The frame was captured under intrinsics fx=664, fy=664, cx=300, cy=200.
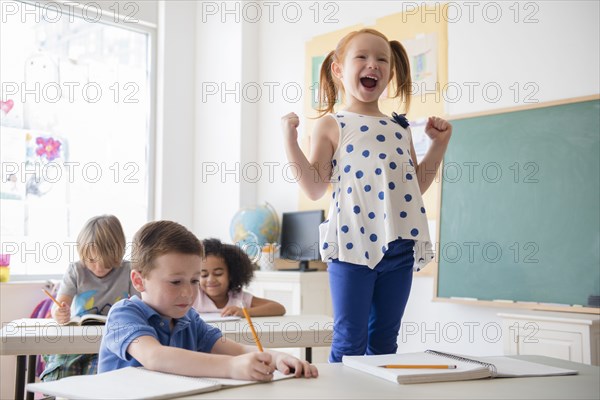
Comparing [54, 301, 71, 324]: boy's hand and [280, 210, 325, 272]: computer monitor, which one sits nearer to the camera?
[54, 301, 71, 324]: boy's hand

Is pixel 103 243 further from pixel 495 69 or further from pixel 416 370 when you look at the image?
pixel 495 69

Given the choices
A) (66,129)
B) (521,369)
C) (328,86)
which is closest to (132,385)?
(521,369)

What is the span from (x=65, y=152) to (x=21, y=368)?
2830mm

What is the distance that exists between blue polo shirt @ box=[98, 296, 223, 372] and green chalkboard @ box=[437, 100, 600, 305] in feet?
7.10

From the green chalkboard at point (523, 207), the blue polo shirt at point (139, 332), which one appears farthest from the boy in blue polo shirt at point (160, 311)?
the green chalkboard at point (523, 207)

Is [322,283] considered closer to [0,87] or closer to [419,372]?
[0,87]

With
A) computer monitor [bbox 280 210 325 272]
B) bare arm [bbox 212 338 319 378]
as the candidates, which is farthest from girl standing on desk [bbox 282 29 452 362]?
computer monitor [bbox 280 210 325 272]

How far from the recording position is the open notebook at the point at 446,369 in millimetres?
1007

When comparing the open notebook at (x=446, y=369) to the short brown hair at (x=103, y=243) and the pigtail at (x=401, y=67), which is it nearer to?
the pigtail at (x=401, y=67)

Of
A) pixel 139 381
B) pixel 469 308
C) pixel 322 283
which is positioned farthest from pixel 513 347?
pixel 139 381

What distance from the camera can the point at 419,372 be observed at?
102cm

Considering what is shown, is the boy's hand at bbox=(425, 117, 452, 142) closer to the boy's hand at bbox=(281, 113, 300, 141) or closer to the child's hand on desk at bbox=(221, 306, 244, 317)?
the boy's hand at bbox=(281, 113, 300, 141)

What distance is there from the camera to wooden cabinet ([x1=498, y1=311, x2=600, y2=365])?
A: 266 cm

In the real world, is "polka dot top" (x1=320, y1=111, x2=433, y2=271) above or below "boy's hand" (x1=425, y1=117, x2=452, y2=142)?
below
